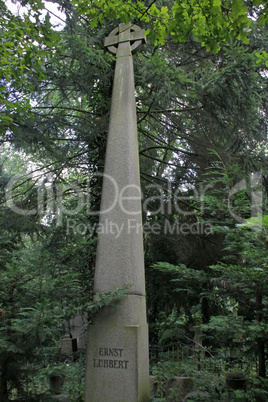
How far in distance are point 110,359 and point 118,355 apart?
3.8 inches

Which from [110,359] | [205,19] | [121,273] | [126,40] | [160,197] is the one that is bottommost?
[110,359]

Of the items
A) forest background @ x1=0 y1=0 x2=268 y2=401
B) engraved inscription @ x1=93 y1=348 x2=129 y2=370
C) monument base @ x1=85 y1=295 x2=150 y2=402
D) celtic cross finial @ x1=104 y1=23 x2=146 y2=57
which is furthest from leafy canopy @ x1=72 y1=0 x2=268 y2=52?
engraved inscription @ x1=93 y1=348 x2=129 y2=370

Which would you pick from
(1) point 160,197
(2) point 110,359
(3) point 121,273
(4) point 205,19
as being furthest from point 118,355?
(1) point 160,197

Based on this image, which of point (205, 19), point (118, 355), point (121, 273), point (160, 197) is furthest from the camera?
point (160, 197)

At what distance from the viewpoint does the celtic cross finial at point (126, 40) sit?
16.1 ft

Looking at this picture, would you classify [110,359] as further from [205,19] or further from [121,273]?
[205,19]

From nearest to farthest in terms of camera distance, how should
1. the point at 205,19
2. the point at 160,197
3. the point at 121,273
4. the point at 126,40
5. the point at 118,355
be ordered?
the point at 118,355 < the point at 205,19 < the point at 121,273 < the point at 126,40 < the point at 160,197

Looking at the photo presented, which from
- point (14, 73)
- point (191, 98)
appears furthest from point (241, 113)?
point (14, 73)

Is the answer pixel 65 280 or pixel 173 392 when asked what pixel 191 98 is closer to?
pixel 65 280

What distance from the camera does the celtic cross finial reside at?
489 centimetres

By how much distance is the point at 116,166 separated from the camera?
4277mm

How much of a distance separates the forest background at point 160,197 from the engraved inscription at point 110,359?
0.47 meters

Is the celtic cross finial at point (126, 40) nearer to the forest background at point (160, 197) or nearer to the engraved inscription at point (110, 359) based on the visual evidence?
the forest background at point (160, 197)

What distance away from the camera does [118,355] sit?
3482mm
